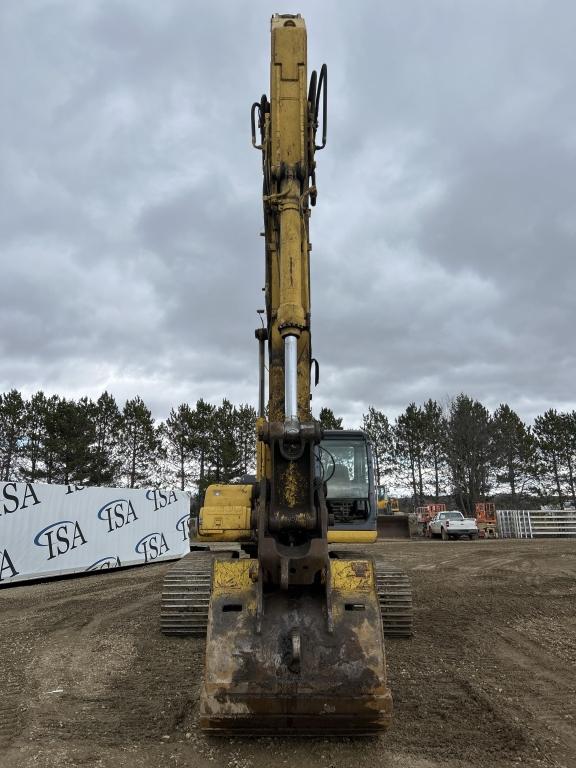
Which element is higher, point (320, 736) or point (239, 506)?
point (239, 506)

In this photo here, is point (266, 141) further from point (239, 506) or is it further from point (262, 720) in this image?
point (262, 720)

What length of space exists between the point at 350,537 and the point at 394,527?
2718cm

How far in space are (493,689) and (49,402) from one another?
35.8 meters

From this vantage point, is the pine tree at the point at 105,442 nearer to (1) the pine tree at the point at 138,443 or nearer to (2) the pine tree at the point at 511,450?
(1) the pine tree at the point at 138,443

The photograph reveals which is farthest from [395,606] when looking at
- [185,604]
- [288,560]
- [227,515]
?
[288,560]

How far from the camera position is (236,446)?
134 feet

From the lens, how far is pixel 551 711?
4.93 meters

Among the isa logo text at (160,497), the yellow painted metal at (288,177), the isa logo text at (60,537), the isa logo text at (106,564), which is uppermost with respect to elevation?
the yellow painted metal at (288,177)

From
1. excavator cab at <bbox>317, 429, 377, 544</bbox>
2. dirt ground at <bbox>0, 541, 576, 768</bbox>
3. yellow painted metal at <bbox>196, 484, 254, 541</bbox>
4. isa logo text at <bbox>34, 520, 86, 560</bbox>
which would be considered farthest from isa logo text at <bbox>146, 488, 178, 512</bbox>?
yellow painted metal at <bbox>196, 484, 254, 541</bbox>

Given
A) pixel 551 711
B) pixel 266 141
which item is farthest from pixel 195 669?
pixel 266 141

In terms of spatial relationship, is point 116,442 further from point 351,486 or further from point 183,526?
point 351,486

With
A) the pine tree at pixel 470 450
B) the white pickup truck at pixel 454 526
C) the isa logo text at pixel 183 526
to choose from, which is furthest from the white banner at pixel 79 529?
the pine tree at pixel 470 450

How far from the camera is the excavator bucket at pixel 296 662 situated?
13.0 feet

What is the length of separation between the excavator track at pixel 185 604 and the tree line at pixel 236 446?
22221 millimetres
